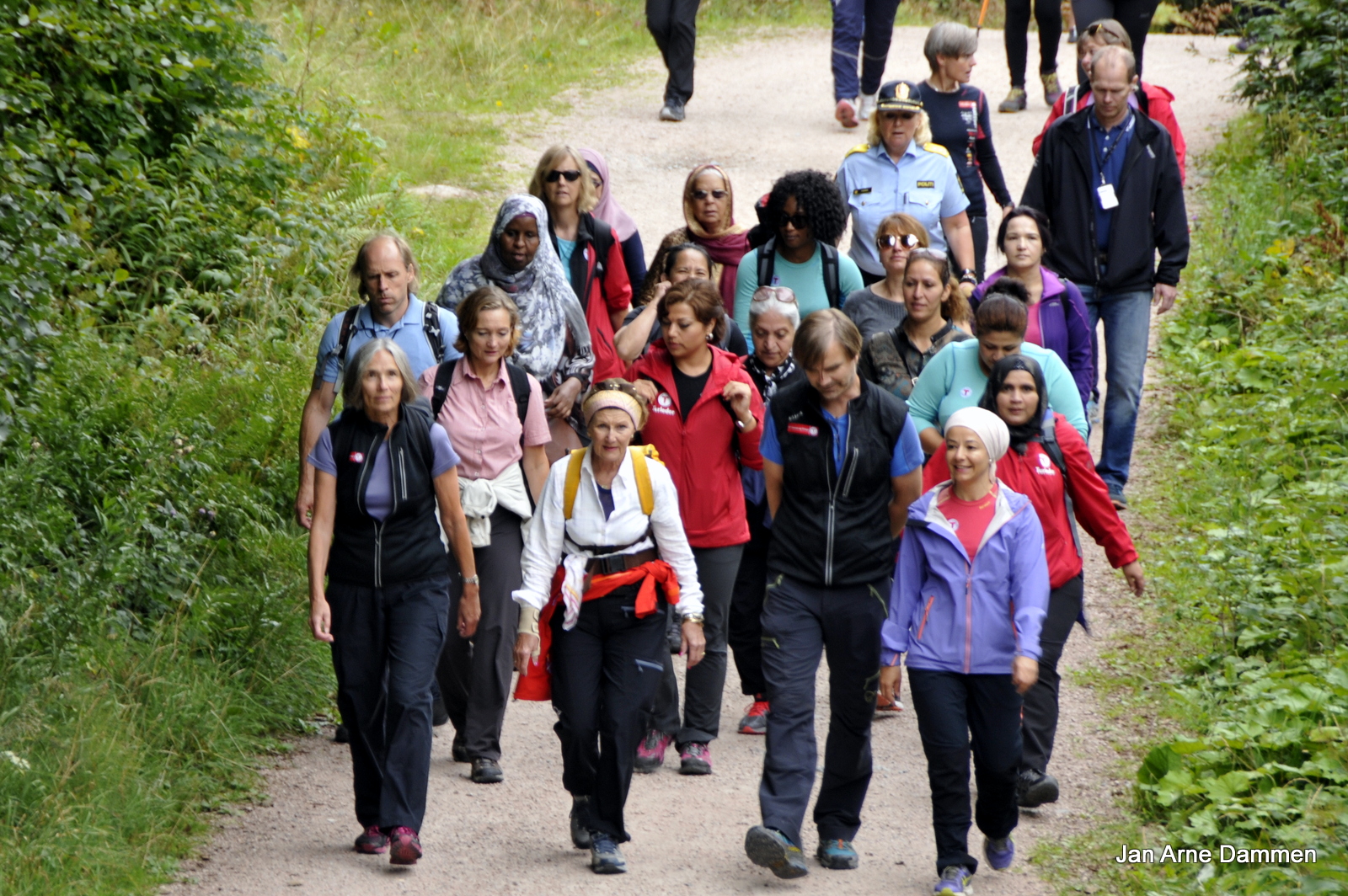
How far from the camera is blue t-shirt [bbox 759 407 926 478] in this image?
549 centimetres

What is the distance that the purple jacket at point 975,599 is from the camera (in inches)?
201

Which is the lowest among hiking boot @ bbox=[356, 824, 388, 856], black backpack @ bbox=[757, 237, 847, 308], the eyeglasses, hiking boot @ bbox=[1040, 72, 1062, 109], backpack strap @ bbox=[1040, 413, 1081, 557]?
hiking boot @ bbox=[356, 824, 388, 856]

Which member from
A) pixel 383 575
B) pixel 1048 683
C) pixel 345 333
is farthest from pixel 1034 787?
pixel 345 333

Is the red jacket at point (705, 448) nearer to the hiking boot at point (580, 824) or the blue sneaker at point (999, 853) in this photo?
the hiking boot at point (580, 824)

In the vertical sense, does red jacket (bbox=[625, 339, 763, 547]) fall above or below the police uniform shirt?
below

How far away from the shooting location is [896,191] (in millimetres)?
8141

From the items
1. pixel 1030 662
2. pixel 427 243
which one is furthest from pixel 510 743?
pixel 427 243

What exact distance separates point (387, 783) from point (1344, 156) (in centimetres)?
966

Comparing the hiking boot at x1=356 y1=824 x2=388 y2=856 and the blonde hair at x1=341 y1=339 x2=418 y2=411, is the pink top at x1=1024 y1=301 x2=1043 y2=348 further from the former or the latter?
the hiking boot at x1=356 y1=824 x2=388 y2=856

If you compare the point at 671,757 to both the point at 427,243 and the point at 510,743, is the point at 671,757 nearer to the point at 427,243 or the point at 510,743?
the point at 510,743

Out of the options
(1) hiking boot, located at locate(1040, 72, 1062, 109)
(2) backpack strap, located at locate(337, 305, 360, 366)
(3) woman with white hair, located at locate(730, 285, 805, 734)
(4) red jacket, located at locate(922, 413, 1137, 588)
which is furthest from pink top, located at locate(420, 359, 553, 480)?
(1) hiking boot, located at locate(1040, 72, 1062, 109)

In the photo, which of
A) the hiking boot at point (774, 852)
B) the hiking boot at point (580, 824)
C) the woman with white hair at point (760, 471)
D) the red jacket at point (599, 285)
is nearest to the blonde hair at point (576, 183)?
the red jacket at point (599, 285)

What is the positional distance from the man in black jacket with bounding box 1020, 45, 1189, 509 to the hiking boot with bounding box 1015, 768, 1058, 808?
307 cm

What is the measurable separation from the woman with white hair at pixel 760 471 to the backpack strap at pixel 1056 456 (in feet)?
3.90
